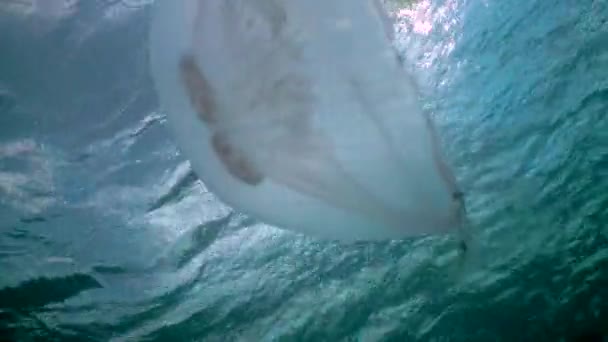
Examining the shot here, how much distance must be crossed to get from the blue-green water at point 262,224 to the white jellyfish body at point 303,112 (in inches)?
119

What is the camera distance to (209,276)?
32.6 ft

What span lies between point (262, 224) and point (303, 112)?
5.59m

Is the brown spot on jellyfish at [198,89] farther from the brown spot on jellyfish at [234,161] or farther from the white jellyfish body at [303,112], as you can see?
the brown spot on jellyfish at [234,161]

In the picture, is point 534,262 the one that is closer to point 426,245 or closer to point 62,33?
point 426,245

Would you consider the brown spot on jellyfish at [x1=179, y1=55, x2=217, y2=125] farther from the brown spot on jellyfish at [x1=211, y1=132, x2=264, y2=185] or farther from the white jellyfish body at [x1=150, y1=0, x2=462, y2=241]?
the brown spot on jellyfish at [x1=211, y1=132, x2=264, y2=185]

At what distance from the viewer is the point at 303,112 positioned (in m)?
3.51

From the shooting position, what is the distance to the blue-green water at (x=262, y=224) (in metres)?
6.68

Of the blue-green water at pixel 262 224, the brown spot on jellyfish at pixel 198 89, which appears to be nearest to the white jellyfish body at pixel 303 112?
the brown spot on jellyfish at pixel 198 89

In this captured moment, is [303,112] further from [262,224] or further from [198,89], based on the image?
[262,224]

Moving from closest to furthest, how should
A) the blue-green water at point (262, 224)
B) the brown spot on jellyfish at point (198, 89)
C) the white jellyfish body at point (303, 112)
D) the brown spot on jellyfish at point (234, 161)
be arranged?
the white jellyfish body at point (303, 112), the brown spot on jellyfish at point (198, 89), the brown spot on jellyfish at point (234, 161), the blue-green water at point (262, 224)

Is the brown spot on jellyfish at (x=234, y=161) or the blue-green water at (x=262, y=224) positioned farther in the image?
the blue-green water at (x=262, y=224)

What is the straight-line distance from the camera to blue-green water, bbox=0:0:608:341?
6.68 meters

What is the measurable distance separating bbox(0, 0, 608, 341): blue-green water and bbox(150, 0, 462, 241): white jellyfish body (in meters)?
3.03

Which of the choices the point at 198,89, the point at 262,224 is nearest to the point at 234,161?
the point at 198,89
